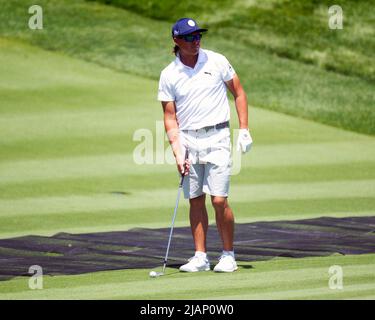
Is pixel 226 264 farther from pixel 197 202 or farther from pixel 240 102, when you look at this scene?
pixel 240 102

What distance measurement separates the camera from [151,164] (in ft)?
60.3

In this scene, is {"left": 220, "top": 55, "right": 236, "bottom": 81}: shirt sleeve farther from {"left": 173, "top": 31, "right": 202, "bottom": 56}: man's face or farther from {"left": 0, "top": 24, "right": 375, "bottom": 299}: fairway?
{"left": 0, "top": 24, "right": 375, "bottom": 299}: fairway

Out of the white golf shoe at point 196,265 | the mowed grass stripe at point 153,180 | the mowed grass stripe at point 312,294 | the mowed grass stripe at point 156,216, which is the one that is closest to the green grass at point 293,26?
the mowed grass stripe at point 153,180

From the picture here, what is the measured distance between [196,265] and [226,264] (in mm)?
297

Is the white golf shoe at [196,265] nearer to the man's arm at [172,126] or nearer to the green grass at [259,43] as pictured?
the man's arm at [172,126]

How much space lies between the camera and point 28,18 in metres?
28.2

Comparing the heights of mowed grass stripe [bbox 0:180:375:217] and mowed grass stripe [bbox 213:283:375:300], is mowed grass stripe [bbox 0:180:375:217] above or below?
below

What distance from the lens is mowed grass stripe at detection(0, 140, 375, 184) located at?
1762cm

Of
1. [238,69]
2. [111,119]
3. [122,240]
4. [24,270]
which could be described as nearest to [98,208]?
[122,240]

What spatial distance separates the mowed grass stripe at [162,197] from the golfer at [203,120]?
13.2ft

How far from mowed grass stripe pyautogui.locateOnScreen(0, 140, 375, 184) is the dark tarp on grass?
12.3 feet

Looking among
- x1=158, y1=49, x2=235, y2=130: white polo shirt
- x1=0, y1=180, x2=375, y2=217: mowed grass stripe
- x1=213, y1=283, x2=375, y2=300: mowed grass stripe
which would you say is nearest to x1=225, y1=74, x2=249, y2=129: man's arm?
x1=158, y1=49, x2=235, y2=130: white polo shirt

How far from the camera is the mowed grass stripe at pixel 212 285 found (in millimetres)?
10461
